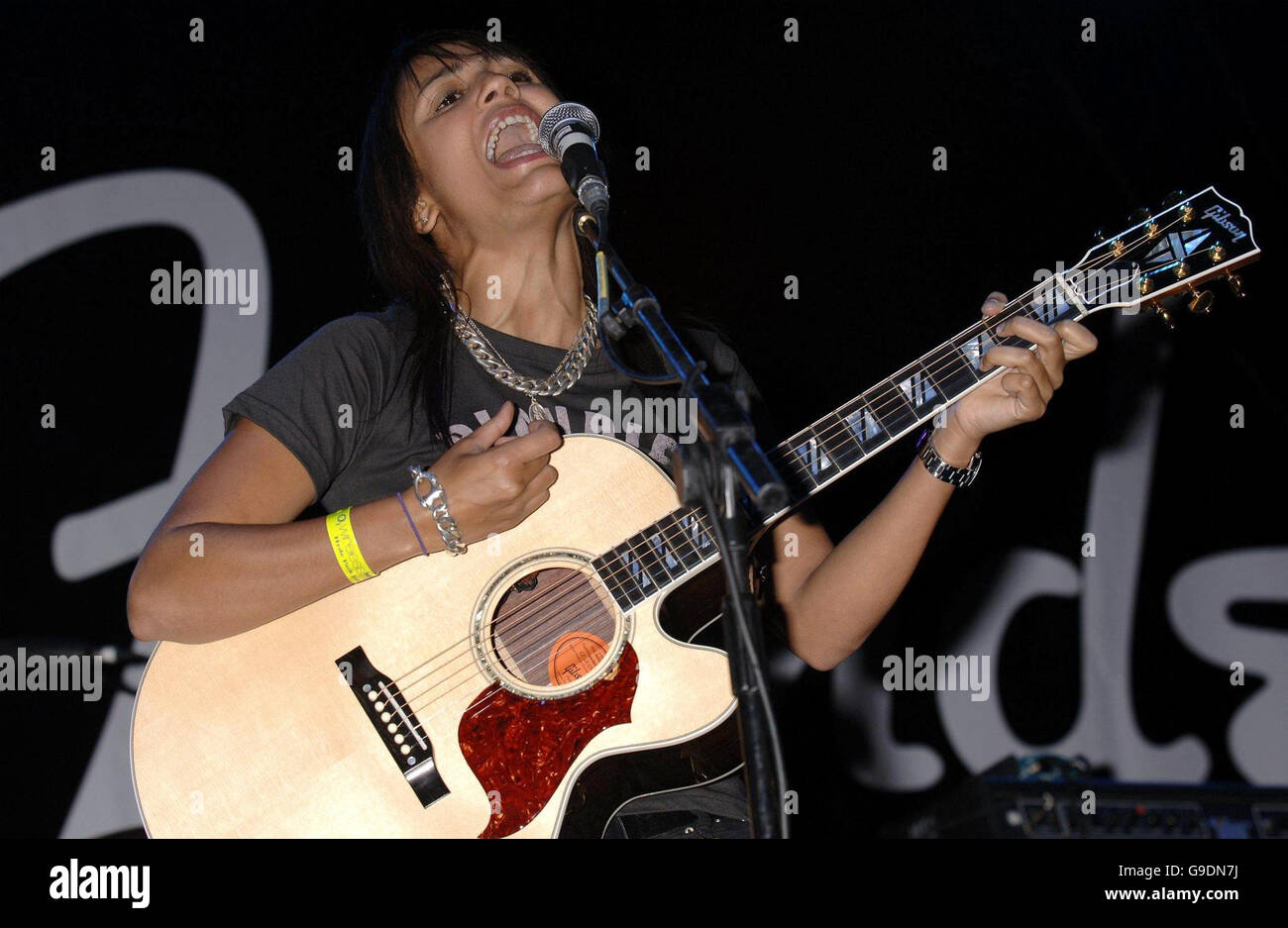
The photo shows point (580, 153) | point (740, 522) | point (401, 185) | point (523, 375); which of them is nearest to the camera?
point (740, 522)

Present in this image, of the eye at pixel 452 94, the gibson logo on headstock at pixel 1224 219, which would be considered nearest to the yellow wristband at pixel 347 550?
the eye at pixel 452 94

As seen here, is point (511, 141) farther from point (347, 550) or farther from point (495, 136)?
point (347, 550)

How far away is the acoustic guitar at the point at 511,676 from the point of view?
5.82ft

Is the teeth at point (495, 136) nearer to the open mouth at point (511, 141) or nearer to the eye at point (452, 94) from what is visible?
the open mouth at point (511, 141)

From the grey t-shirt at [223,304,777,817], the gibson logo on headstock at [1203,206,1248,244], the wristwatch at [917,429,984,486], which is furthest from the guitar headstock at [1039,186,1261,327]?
the grey t-shirt at [223,304,777,817]

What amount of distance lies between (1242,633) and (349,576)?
9.43ft

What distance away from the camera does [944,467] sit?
211 cm

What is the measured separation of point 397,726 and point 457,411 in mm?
A: 687

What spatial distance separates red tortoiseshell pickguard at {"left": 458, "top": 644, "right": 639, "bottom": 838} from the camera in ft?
5.90

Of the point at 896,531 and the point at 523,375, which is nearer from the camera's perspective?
the point at 896,531

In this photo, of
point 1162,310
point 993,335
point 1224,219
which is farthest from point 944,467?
point 1224,219

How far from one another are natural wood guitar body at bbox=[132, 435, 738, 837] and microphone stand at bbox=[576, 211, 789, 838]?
54 cm

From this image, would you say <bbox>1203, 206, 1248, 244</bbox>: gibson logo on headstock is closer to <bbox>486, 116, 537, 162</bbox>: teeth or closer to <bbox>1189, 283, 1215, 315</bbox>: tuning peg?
<bbox>1189, 283, 1215, 315</bbox>: tuning peg

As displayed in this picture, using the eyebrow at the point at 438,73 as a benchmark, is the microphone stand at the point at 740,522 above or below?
below
